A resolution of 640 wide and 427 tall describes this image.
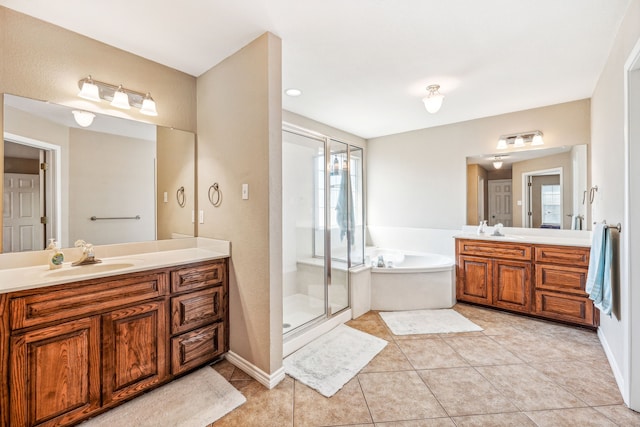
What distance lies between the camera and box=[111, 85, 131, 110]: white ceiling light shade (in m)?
2.08

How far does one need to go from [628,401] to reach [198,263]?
291 cm

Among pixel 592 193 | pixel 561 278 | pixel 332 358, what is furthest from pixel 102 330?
pixel 592 193

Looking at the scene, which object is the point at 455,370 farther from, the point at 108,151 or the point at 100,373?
the point at 108,151

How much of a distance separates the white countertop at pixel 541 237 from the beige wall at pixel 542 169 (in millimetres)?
90

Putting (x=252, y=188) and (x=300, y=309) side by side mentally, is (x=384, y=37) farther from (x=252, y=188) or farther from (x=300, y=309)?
(x=300, y=309)

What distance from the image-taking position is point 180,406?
1742mm

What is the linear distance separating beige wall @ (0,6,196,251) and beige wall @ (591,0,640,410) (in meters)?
3.19

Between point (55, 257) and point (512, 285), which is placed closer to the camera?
point (55, 257)

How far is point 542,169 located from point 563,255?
115cm

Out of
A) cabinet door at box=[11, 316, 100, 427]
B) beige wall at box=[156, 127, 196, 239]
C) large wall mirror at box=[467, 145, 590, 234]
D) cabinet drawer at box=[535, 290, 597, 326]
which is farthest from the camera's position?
large wall mirror at box=[467, 145, 590, 234]

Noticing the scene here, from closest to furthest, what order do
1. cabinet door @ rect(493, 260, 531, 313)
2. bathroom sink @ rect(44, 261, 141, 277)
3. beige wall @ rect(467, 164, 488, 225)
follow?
bathroom sink @ rect(44, 261, 141, 277) → cabinet door @ rect(493, 260, 531, 313) → beige wall @ rect(467, 164, 488, 225)

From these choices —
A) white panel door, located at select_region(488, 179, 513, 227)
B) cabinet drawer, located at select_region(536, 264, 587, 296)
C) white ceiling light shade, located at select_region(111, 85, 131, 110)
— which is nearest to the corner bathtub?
cabinet drawer, located at select_region(536, 264, 587, 296)

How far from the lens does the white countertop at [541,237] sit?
2.97 meters

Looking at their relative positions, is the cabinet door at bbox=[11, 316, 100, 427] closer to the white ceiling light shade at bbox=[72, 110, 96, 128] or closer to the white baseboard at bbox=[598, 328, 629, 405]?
the white ceiling light shade at bbox=[72, 110, 96, 128]
